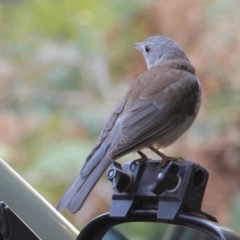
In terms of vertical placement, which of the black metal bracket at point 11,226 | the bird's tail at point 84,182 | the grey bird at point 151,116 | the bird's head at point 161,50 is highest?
the bird's head at point 161,50

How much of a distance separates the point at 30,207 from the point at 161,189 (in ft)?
1.75

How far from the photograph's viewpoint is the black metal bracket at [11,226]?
6.82 feet

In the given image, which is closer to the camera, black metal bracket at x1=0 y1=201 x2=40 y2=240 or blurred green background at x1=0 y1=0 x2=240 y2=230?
black metal bracket at x1=0 y1=201 x2=40 y2=240

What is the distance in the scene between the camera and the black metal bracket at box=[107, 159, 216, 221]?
6.17 ft

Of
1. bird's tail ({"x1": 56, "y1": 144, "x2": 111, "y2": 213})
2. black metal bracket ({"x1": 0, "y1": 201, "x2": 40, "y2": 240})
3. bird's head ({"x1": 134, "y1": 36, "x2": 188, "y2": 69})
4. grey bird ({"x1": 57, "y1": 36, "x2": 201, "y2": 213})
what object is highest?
bird's head ({"x1": 134, "y1": 36, "x2": 188, "y2": 69})

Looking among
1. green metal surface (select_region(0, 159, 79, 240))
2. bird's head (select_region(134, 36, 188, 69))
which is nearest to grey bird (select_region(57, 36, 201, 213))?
bird's head (select_region(134, 36, 188, 69))

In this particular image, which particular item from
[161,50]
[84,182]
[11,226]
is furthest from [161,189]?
[161,50]

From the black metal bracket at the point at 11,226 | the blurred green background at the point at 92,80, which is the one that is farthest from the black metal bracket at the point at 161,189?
the blurred green background at the point at 92,80

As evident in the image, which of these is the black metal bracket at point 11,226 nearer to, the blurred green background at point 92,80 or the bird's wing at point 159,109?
the bird's wing at point 159,109

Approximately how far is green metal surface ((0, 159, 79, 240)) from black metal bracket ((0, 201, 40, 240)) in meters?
0.03

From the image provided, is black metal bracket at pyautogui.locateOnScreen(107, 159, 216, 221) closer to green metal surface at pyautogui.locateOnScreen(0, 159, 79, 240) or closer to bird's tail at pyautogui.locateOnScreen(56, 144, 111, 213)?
green metal surface at pyautogui.locateOnScreen(0, 159, 79, 240)

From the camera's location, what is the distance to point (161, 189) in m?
1.90

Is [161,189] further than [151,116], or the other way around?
[151,116]

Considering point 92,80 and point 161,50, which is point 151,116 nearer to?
point 161,50
